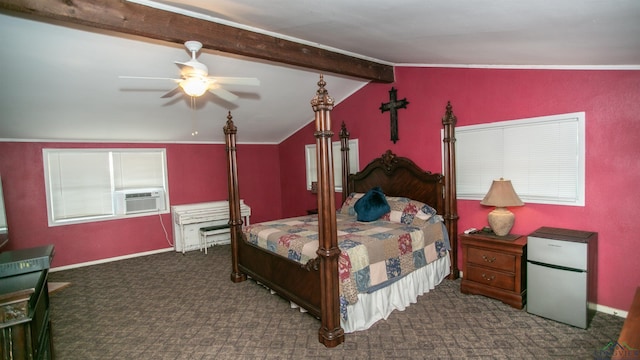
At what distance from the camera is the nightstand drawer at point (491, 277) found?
3.04m

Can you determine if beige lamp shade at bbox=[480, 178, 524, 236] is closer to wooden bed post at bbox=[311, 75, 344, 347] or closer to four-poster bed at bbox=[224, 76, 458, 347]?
four-poster bed at bbox=[224, 76, 458, 347]

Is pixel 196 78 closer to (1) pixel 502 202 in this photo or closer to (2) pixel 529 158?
(1) pixel 502 202

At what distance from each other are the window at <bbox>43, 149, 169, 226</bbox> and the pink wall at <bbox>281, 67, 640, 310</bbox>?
14.5ft

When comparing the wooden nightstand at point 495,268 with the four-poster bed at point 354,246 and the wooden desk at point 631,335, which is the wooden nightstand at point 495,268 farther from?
the wooden desk at point 631,335

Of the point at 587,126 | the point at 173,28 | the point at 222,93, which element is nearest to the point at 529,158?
the point at 587,126

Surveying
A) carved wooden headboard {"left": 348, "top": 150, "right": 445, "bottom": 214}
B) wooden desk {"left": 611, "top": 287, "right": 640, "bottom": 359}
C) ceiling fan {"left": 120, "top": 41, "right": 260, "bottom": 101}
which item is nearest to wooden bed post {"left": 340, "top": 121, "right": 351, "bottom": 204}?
carved wooden headboard {"left": 348, "top": 150, "right": 445, "bottom": 214}

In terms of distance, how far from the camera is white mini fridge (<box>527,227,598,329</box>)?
2598 millimetres

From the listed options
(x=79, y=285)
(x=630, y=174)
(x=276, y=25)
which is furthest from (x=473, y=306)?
(x=79, y=285)

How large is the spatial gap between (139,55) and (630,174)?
15.4 feet

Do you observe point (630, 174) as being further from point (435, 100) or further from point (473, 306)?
point (435, 100)

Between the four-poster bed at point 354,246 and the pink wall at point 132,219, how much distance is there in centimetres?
236

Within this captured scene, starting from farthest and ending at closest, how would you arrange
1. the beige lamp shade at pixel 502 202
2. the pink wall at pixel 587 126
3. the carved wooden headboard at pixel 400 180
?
the carved wooden headboard at pixel 400 180, the beige lamp shade at pixel 502 202, the pink wall at pixel 587 126

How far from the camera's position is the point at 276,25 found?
9.07ft

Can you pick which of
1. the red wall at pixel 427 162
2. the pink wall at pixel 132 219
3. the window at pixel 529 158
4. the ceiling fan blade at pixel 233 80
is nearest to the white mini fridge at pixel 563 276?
the red wall at pixel 427 162
